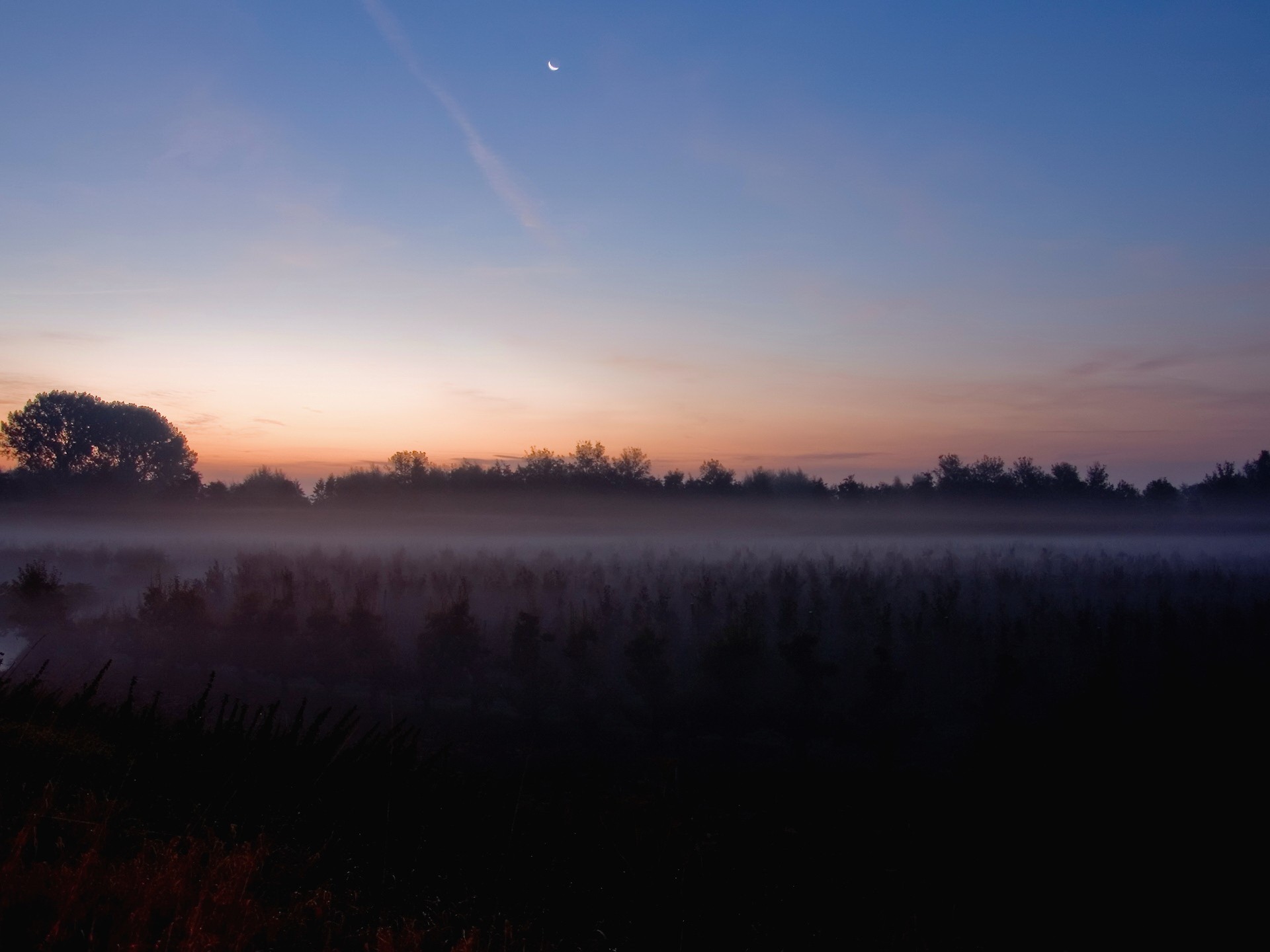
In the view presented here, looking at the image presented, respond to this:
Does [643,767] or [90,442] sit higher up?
[90,442]

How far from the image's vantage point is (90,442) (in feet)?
153

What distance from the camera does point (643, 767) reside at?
45.3ft

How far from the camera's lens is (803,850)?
10039mm

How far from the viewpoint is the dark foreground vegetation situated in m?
5.82

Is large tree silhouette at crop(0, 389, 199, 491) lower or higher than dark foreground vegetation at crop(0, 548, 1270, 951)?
higher

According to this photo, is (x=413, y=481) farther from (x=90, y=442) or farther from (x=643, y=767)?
(x=643, y=767)

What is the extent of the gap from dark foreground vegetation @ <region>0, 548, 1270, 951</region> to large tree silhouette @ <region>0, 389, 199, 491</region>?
2333cm

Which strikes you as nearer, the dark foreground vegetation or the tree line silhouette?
the dark foreground vegetation

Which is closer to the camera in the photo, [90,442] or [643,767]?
[643,767]

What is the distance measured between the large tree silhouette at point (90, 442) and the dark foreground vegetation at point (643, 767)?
2333cm

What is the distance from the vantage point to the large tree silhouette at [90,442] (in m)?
45.3

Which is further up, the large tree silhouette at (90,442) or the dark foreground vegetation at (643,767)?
the large tree silhouette at (90,442)

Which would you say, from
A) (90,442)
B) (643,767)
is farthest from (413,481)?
(643,767)

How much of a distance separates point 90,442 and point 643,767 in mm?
44988
